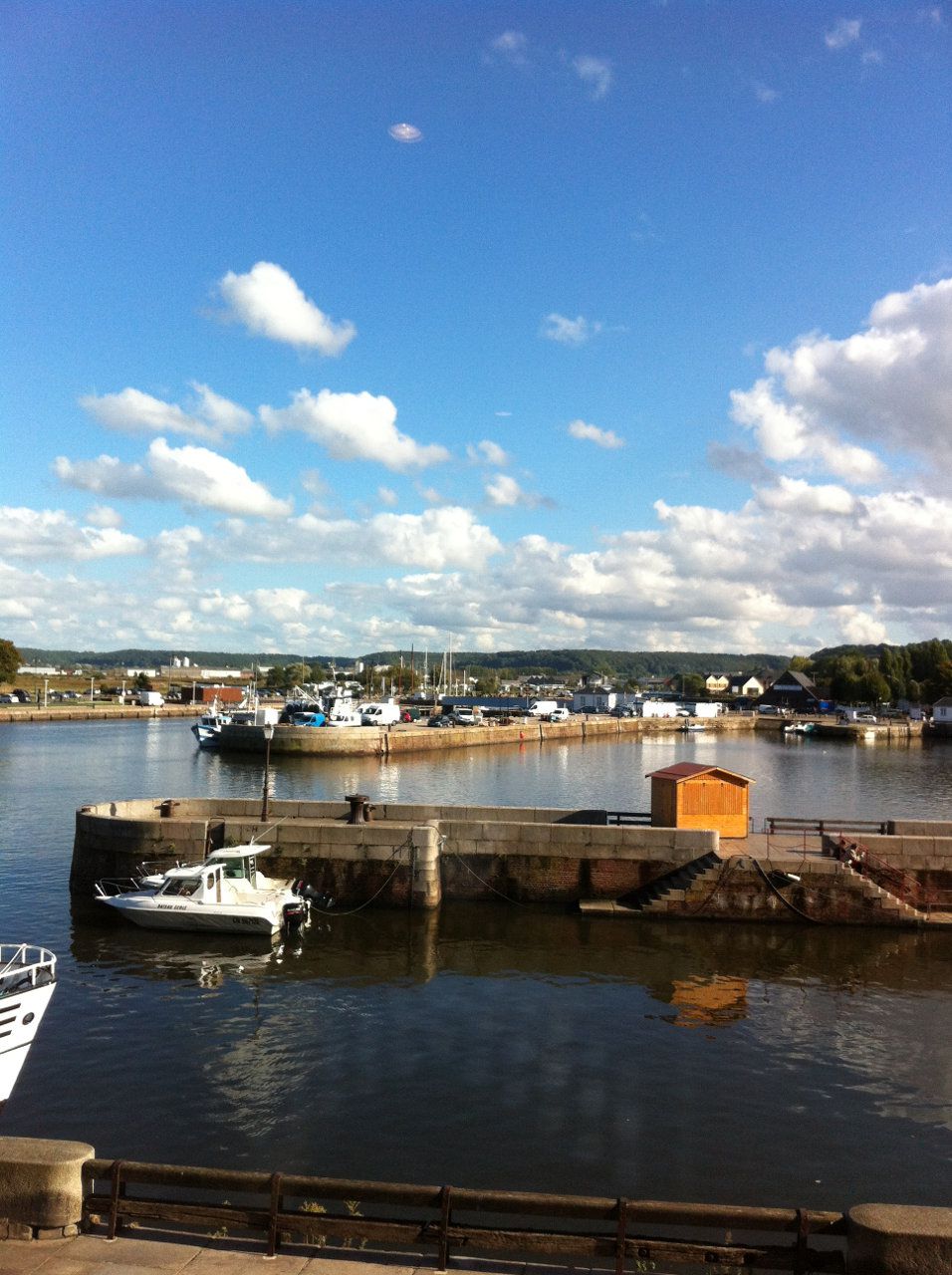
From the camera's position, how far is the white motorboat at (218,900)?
2864 centimetres

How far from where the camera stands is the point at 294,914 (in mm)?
29156

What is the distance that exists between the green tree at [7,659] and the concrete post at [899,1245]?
174 metres

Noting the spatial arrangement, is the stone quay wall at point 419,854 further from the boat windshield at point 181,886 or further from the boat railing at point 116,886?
the boat windshield at point 181,886

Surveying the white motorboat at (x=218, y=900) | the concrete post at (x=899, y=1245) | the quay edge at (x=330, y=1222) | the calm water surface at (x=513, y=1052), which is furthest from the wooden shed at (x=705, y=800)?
the concrete post at (x=899, y=1245)

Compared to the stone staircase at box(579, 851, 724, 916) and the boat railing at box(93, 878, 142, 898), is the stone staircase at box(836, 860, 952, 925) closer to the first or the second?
the stone staircase at box(579, 851, 724, 916)

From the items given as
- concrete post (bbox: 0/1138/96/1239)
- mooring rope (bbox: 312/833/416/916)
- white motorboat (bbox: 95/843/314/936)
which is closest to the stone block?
mooring rope (bbox: 312/833/416/916)

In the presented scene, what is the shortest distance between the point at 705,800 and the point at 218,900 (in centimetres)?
1709

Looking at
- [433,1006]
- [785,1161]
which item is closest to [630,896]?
[433,1006]

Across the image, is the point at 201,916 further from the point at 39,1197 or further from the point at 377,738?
the point at 377,738

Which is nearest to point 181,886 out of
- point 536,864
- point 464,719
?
point 536,864

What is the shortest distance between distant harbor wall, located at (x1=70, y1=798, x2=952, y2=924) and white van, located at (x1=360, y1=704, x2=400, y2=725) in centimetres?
8177

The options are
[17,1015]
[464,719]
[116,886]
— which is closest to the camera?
[17,1015]

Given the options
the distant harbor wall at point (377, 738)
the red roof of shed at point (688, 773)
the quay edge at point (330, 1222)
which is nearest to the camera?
the quay edge at point (330, 1222)

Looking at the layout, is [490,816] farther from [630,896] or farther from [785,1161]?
Answer: [785,1161]
